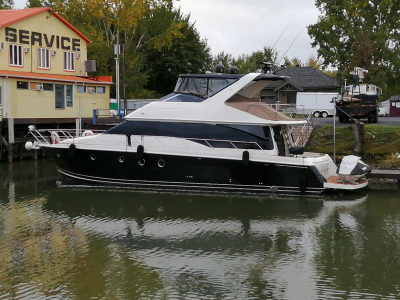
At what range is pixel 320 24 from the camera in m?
48.5

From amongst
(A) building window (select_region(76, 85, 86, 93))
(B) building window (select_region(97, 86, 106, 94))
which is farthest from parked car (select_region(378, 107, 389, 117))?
(A) building window (select_region(76, 85, 86, 93))

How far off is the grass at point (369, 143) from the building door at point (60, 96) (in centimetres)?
1354

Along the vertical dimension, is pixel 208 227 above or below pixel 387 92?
below

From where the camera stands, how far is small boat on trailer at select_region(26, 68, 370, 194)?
15070 millimetres

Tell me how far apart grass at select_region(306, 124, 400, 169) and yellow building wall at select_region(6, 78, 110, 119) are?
13.4 metres

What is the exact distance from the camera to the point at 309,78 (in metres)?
45.9

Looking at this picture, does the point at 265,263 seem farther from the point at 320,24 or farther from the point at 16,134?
the point at 320,24

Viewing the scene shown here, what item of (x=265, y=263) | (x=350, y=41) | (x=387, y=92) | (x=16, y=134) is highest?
(x=350, y=41)

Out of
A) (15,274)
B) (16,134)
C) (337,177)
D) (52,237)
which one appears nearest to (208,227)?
(52,237)

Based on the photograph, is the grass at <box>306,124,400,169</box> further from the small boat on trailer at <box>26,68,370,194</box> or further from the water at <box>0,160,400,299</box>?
the small boat on trailer at <box>26,68,370,194</box>

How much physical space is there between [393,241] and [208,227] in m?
4.04

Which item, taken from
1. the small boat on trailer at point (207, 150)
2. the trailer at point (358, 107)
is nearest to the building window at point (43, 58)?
the small boat on trailer at point (207, 150)

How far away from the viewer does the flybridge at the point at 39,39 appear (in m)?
26.4

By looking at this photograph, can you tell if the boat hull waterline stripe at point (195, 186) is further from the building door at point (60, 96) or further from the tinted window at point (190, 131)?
the building door at point (60, 96)
